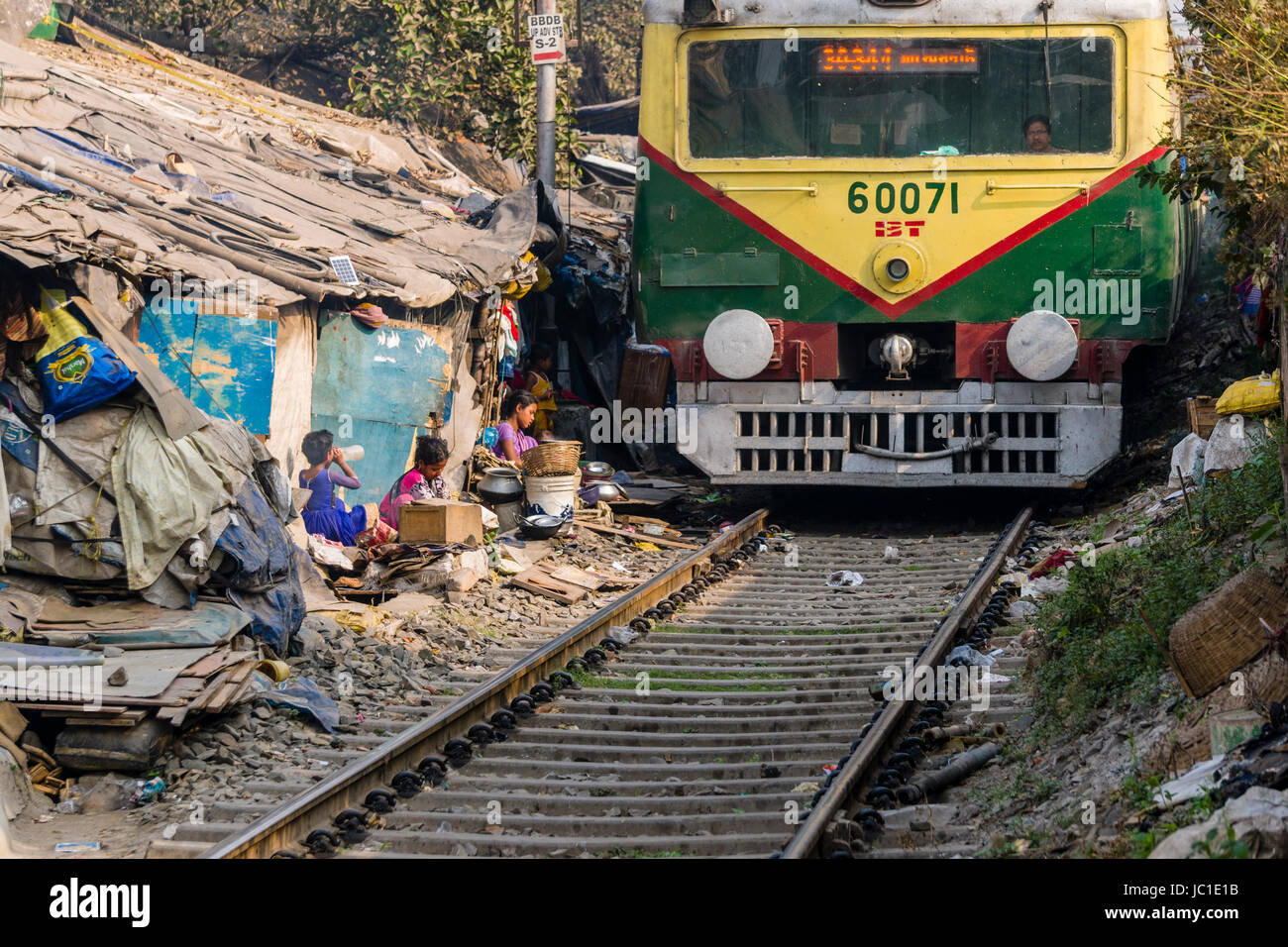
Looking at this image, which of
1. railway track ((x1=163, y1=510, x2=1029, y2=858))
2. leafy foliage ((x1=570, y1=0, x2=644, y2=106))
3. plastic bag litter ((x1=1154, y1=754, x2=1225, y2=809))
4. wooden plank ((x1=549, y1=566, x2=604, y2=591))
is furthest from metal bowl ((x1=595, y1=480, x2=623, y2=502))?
leafy foliage ((x1=570, y1=0, x2=644, y2=106))

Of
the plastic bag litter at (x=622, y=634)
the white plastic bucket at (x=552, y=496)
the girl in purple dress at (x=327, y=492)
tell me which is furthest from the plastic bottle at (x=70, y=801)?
the white plastic bucket at (x=552, y=496)

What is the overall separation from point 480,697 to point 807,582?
11.8ft

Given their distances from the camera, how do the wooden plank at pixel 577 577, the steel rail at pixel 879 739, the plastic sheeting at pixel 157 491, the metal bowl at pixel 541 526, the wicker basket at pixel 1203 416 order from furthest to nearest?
the metal bowl at pixel 541 526 < the wooden plank at pixel 577 577 < the wicker basket at pixel 1203 416 < the plastic sheeting at pixel 157 491 < the steel rail at pixel 879 739

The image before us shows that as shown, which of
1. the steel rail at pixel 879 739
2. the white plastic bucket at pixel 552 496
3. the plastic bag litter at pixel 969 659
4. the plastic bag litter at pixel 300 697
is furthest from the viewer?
the white plastic bucket at pixel 552 496

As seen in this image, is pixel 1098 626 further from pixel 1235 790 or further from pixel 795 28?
pixel 795 28

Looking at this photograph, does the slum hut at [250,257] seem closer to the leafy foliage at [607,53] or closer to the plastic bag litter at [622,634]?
the plastic bag litter at [622,634]

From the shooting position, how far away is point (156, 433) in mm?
6891

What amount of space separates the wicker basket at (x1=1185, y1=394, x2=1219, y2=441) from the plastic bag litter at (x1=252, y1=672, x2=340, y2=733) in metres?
5.57

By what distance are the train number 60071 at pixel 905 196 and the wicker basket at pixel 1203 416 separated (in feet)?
6.92

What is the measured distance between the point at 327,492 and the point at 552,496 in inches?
74.3

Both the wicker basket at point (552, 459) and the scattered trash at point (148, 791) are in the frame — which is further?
the wicker basket at point (552, 459)

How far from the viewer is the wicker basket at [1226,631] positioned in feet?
15.5

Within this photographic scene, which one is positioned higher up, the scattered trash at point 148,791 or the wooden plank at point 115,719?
the wooden plank at point 115,719
